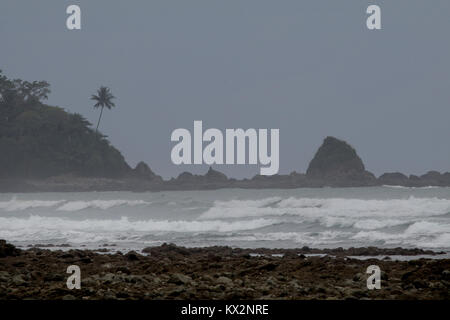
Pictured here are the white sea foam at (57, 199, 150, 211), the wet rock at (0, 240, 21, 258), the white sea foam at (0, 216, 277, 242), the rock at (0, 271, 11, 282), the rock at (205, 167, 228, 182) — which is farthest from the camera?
the rock at (205, 167, 228, 182)

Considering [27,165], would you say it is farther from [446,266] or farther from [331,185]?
[446,266]

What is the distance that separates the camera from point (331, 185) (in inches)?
3312

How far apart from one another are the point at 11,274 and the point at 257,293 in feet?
16.2

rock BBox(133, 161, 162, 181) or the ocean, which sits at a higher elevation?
rock BBox(133, 161, 162, 181)

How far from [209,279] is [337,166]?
7625 cm

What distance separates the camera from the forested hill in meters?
96.1

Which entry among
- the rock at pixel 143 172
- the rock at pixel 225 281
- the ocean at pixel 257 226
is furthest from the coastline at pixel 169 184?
the rock at pixel 225 281

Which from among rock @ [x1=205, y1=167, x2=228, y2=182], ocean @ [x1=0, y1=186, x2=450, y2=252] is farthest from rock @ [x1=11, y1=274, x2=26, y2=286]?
rock @ [x1=205, y1=167, x2=228, y2=182]

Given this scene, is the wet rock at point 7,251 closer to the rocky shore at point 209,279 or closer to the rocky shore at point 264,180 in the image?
the rocky shore at point 209,279

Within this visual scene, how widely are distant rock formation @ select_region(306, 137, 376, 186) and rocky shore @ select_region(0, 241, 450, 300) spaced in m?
68.0

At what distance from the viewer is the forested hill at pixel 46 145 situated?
9612 cm

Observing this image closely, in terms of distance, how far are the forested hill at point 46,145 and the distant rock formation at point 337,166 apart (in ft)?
77.5

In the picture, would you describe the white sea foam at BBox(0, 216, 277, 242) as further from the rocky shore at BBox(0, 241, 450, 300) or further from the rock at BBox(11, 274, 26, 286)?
the rock at BBox(11, 274, 26, 286)

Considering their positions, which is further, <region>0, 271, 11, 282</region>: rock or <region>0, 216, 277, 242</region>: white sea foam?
<region>0, 216, 277, 242</region>: white sea foam
